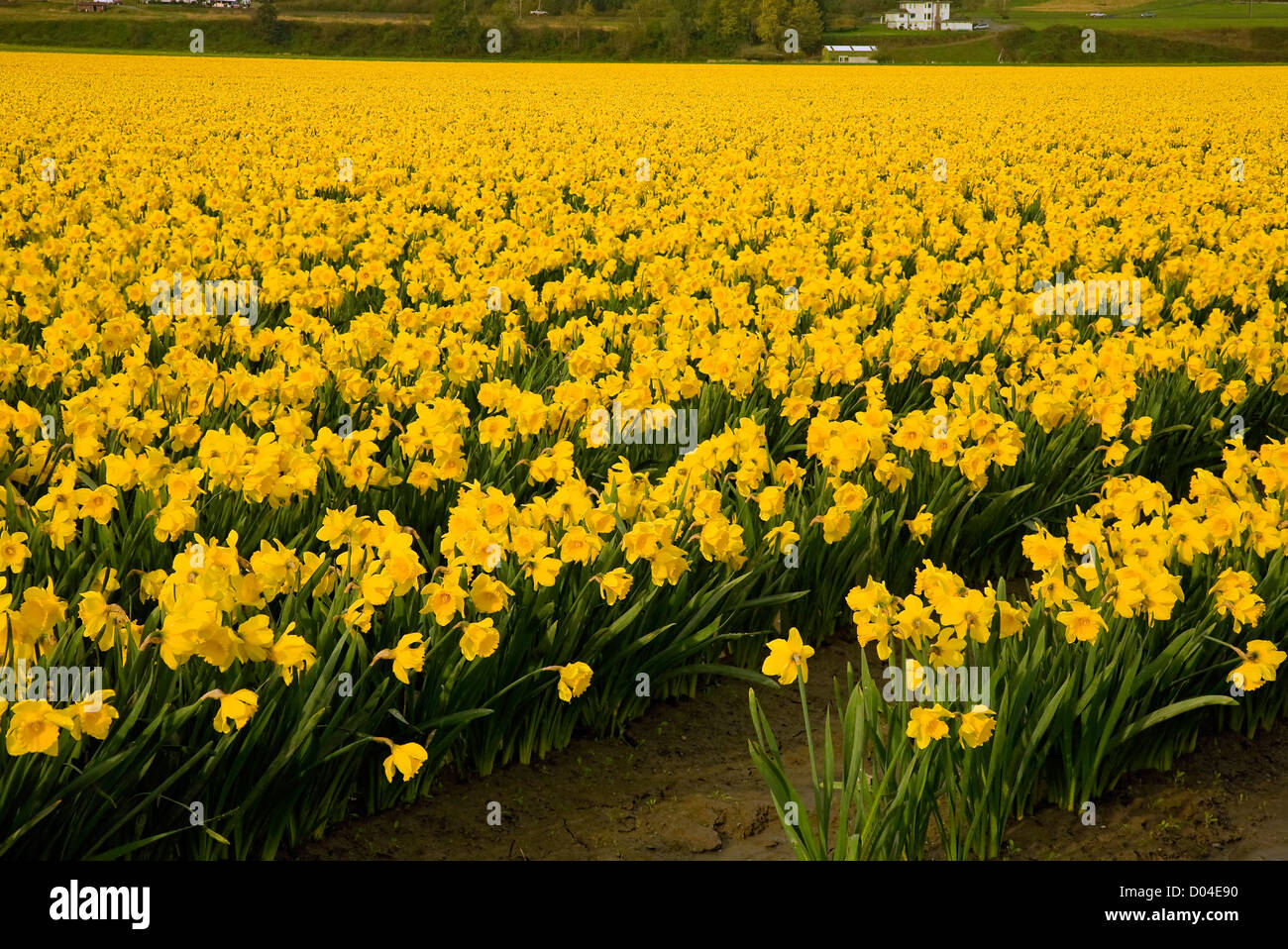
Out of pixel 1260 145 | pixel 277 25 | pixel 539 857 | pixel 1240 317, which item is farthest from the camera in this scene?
pixel 277 25

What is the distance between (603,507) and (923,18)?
9267 centimetres

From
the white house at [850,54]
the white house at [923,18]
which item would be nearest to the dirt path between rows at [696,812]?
the white house at [850,54]

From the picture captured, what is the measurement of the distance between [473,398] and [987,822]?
3.73 meters

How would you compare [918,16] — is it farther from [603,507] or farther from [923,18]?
[603,507]

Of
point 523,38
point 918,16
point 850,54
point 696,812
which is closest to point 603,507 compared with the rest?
point 696,812

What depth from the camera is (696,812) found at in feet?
11.8

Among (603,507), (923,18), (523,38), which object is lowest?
(603,507)

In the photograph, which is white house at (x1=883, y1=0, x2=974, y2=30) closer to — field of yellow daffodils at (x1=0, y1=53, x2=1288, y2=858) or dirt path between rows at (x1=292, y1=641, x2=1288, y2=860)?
field of yellow daffodils at (x1=0, y1=53, x2=1288, y2=858)

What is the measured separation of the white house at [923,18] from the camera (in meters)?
84.5

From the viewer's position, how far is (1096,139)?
21812 millimetres

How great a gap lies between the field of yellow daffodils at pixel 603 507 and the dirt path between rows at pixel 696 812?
0.11m

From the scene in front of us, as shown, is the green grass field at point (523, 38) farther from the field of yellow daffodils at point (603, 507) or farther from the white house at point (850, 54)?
the field of yellow daffodils at point (603, 507)
